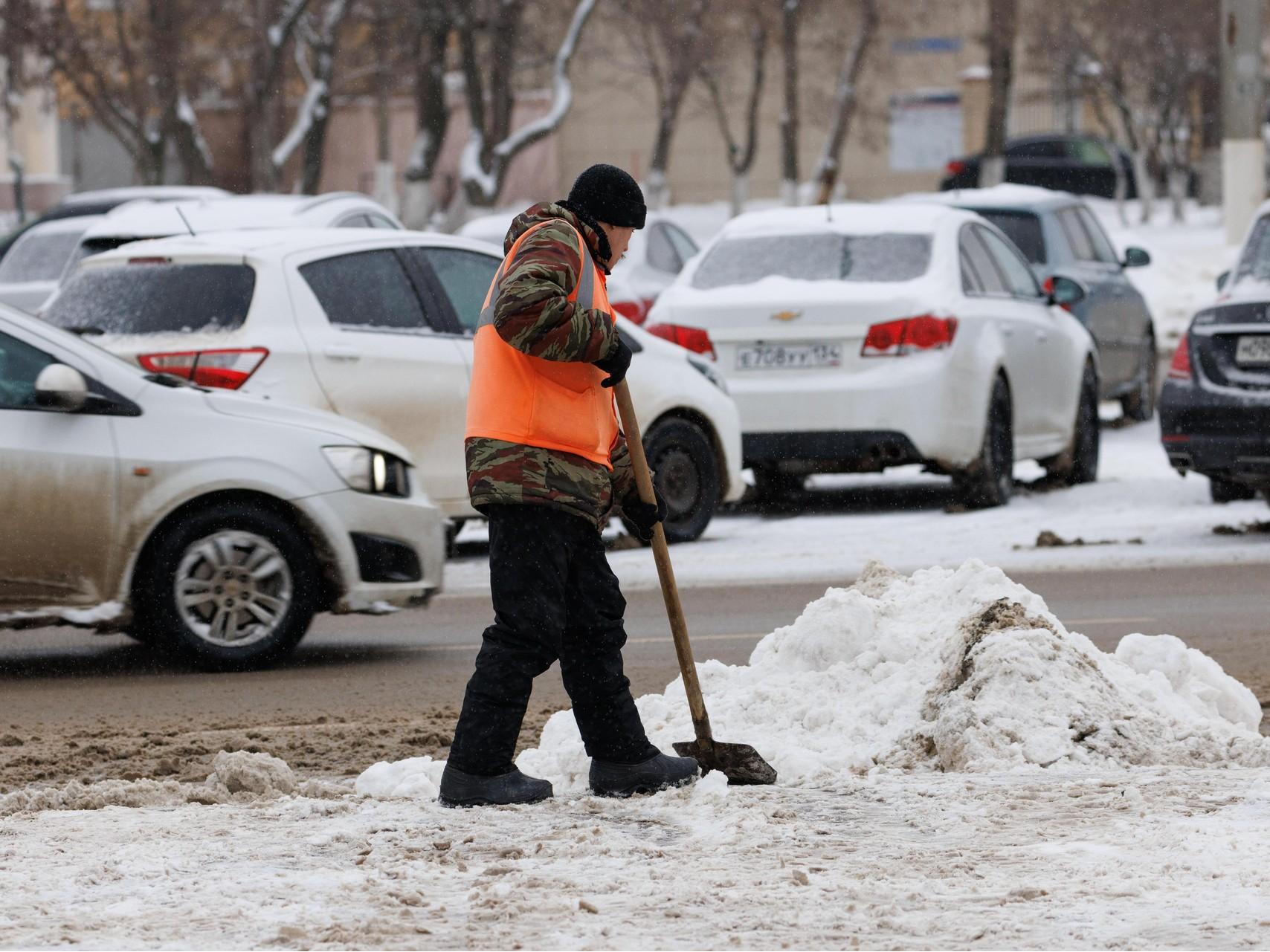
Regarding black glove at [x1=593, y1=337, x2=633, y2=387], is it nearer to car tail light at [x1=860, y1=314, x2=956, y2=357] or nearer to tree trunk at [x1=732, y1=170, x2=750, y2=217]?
car tail light at [x1=860, y1=314, x2=956, y2=357]

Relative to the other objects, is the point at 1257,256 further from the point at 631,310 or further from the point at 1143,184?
the point at 1143,184

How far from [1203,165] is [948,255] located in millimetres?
33496

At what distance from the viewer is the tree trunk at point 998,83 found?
3741 centimetres

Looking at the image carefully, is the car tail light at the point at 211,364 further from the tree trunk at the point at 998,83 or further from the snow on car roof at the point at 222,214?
the tree trunk at the point at 998,83

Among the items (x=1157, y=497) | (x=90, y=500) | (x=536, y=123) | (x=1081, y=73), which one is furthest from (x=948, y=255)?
(x=1081, y=73)

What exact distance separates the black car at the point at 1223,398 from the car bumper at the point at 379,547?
4.61 meters

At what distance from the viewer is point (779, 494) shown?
1477 centimetres

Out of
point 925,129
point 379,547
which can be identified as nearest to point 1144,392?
point 379,547

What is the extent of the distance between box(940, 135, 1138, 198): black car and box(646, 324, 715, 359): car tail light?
33.2 metres

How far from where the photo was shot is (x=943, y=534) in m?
12.2

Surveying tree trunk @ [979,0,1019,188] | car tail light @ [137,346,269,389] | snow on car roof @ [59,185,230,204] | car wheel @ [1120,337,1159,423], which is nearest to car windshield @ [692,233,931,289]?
car tail light @ [137,346,269,389]

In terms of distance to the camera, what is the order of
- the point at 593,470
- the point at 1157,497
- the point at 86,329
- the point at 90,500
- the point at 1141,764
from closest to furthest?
the point at 593,470 → the point at 1141,764 → the point at 90,500 → the point at 86,329 → the point at 1157,497

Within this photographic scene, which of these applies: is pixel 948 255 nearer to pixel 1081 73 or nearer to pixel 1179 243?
pixel 1179 243

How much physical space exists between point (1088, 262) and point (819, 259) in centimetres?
526
